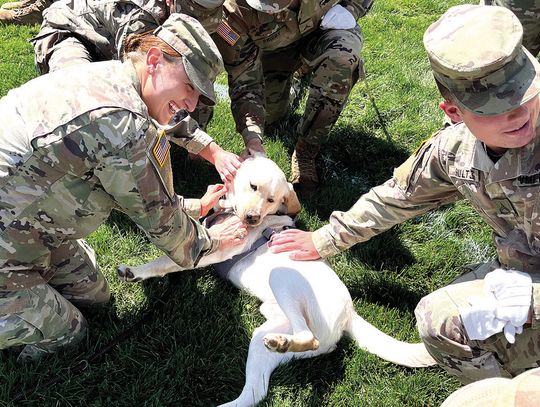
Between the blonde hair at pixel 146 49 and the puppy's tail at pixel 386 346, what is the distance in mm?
1828

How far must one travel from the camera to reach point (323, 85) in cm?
504

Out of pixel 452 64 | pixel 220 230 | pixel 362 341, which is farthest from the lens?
pixel 220 230

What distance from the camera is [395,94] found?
20.5 feet

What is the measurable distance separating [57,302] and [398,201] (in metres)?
2.00

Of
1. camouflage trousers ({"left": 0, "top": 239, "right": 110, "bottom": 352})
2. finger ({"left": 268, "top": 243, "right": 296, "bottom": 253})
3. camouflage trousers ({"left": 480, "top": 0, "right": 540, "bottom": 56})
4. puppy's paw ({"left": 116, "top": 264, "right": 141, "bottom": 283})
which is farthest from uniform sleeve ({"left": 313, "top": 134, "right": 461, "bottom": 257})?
camouflage trousers ({"left": 480, "top": 0, "right": 540, "bottom": 56})

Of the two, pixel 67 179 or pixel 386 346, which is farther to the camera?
pixel 386 346

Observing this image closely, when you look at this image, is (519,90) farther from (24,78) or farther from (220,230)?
(24,78)

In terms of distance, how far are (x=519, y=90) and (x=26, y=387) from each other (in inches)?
114

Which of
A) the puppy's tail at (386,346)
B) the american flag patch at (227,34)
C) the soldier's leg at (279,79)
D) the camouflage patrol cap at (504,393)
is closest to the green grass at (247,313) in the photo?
the puppy's tail at (386,346)

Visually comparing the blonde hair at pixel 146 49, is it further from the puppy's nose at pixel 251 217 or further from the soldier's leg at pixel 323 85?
the soldier's leg at pixel 323 85

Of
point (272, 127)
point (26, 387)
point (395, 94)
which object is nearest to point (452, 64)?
point (26, 387)

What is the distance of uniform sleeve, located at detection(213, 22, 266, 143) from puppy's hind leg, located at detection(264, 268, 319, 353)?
4.84ft

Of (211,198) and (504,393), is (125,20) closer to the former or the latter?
(211,198)

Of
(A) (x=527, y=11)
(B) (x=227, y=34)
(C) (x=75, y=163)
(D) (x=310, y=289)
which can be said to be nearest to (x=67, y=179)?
(C) (x=75, y=163)
